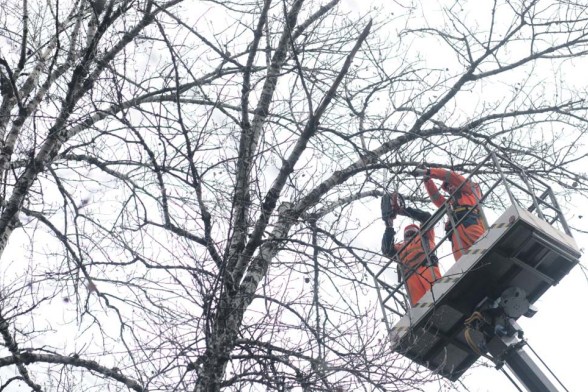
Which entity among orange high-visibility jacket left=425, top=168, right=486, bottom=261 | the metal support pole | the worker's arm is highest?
the worker's arm

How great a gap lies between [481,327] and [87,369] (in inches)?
141

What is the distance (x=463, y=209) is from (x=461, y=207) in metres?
Answer: 0.04

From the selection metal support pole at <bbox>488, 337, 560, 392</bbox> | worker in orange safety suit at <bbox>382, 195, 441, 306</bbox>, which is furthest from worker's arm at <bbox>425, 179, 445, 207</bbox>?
metal support pole at <bbox>488, 337, 560, 392</bbox>

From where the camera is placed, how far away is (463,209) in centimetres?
902

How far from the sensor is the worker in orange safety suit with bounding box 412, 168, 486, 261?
873 cm

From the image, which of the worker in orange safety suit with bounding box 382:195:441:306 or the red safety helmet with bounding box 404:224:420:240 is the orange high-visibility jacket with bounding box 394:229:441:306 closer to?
the worker in orange safety suit with bounding box 382:195:441:306

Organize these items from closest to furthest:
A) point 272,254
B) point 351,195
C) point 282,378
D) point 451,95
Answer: point 282,378, point 272,254, point 351,195, point 451,95

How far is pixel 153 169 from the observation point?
23.2 feet

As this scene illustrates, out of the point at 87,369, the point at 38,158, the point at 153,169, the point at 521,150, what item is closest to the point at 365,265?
the point at 153,169

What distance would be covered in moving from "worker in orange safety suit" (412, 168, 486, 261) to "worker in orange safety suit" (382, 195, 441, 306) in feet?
0.83

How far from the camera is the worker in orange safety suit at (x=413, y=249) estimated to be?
29.2ft

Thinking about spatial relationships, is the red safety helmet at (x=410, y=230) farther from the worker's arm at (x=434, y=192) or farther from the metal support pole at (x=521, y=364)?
the metal support pole at (x=521, y=364)

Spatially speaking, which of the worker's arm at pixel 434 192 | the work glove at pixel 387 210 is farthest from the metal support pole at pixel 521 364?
the worker's arm at pixel 434 192

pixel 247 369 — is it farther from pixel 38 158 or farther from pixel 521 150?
pixel 521 150
